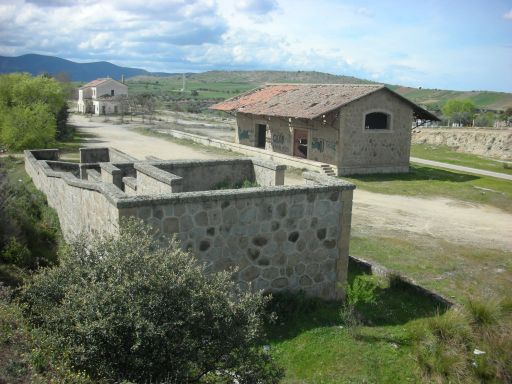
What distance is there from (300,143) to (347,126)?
413cm

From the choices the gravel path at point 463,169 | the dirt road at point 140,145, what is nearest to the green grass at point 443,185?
the gravel path at point 463,169

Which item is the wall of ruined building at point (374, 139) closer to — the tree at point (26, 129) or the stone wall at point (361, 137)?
the stone wall at point (361, 137)

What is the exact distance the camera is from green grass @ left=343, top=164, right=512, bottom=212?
21.9m

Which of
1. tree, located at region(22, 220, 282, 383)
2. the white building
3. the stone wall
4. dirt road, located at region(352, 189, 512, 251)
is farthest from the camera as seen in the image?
the white building

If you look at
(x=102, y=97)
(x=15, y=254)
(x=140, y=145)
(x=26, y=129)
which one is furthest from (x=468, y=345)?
(x=102, y=97)

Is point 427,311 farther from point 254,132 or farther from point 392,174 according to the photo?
point 254,132

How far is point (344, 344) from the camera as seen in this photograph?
721 centimetres

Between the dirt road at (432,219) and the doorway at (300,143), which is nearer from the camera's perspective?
the dirt road at (432,219)

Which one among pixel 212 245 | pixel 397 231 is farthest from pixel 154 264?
pixel 397 231

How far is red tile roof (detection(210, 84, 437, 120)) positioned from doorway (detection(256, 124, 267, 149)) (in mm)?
1414

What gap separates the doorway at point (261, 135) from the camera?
33.7 metres

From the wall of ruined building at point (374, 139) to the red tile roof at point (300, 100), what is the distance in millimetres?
531

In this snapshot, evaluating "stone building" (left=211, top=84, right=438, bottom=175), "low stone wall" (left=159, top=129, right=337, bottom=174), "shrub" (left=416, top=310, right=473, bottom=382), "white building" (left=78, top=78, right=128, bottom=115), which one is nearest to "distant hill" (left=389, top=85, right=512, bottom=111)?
"white building" (left=78, top=78, right=128, bottom=115)

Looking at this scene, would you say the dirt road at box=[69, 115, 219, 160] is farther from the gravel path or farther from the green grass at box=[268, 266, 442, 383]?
the green grass at box=[268, 266, 442, 383]
